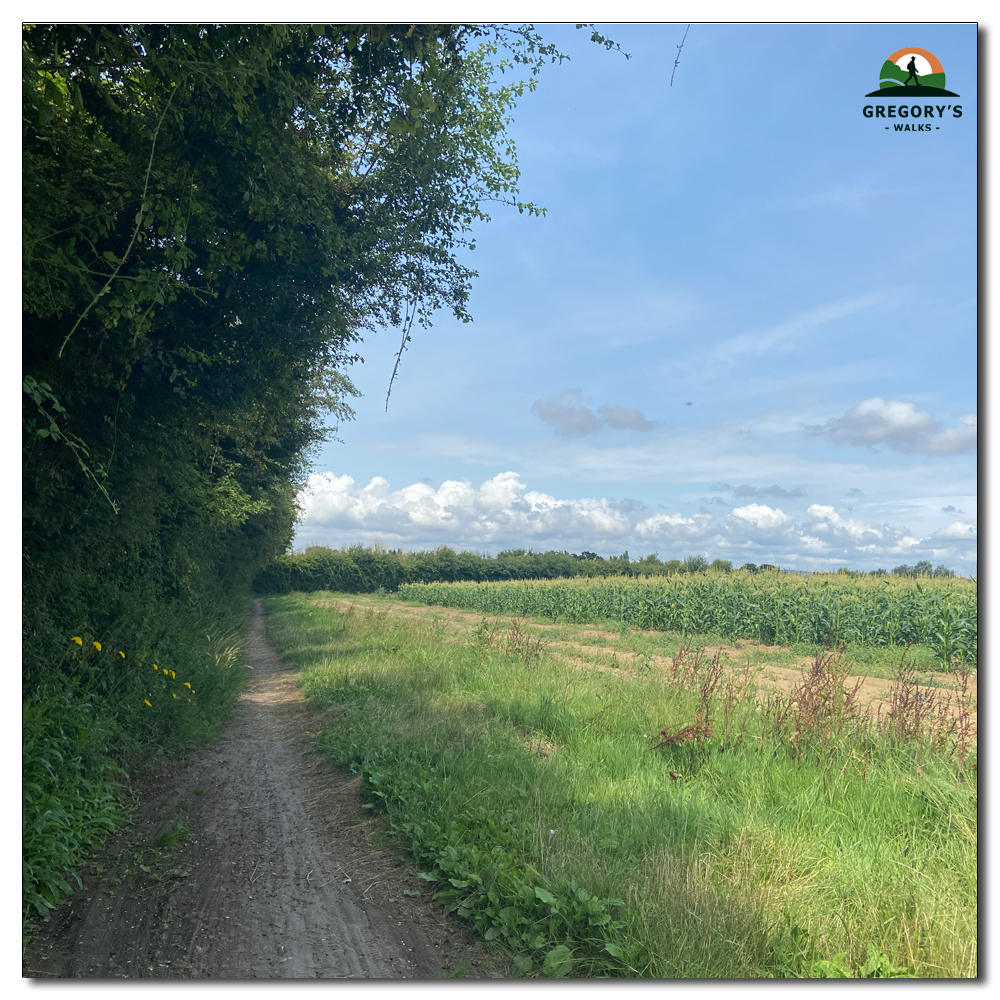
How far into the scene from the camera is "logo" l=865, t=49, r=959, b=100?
3238 mm

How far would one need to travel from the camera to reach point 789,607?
64.0 feet

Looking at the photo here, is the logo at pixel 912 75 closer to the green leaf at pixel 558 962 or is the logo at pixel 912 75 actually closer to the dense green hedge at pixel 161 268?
the dense green hedge at pixel 161 268

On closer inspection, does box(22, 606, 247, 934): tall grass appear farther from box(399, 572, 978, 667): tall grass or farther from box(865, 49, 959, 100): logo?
box(399, 572, 978, 667): tall grass

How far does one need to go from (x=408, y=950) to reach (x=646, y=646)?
1572 centimetres

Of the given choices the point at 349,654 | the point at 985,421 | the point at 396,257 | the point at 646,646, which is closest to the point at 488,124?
the point at 396,257

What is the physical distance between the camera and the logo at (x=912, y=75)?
3238mm

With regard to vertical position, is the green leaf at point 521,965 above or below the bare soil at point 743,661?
above

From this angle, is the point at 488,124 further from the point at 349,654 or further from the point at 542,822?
the point at 349,654

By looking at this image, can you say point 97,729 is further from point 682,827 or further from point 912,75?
point 912,75

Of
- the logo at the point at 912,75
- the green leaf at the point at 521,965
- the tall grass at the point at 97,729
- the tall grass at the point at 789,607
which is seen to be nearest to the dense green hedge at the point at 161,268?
the tall grass at the point at 97,729

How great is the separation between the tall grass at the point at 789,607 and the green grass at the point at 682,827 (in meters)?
8.01

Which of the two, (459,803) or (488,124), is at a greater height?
(488,124)

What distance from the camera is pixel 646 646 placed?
59.6 ft

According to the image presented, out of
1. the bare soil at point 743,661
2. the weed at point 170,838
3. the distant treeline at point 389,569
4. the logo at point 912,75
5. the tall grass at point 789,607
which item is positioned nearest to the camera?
the logo at point 912,75
